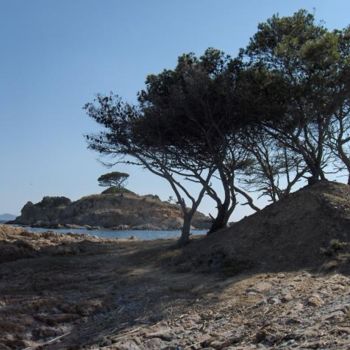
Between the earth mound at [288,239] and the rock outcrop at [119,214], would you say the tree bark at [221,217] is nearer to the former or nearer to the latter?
the earth mound at [288,239]

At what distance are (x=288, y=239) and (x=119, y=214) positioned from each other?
69.9 meters

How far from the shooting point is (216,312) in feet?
28.9

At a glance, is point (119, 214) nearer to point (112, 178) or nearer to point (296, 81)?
point (112, 178)

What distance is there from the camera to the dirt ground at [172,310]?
22.9 ft

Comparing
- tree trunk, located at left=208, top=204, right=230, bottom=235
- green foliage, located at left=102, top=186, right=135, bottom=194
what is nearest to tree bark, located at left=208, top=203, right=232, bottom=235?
tree trunk, located at left=208, top=204, right=230, bottom=235

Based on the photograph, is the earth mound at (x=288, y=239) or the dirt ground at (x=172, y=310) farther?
the earth mound at (x=288, y=239)

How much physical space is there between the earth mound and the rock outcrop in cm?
6200

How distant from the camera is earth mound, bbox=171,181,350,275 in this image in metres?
12.4

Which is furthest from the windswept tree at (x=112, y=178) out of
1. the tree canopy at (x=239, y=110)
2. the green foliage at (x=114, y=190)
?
the tree canopy at (x=239, y=110)

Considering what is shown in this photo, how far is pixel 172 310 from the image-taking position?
923cm

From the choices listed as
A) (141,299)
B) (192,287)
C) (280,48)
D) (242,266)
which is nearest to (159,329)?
(141,299)

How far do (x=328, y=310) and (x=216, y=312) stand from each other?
201 cm

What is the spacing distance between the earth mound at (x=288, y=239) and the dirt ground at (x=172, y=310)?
0.74 meters

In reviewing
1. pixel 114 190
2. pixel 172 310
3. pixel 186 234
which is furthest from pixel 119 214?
pixel 172 310
